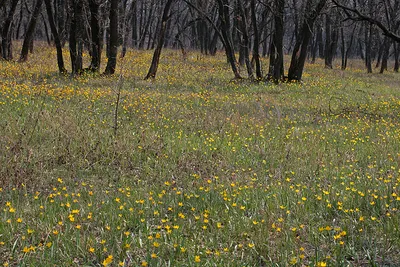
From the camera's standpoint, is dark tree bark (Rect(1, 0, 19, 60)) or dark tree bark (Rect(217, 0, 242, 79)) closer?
dark tree bark (Rect(217, 0, 242, 79))

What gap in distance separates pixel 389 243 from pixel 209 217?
1.61m

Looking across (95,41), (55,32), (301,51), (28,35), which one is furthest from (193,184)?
(28,35)

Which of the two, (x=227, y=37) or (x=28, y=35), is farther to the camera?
(x=28, y=35)

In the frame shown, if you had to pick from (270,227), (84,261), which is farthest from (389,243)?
(84,261)

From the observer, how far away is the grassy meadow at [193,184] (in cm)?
359

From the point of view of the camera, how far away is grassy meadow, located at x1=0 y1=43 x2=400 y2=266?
359 cm

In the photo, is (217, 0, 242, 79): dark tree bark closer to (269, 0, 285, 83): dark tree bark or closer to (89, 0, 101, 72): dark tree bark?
(269, 0, 285, 83): dark tree bark

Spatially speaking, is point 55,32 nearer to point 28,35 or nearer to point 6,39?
point 28,35

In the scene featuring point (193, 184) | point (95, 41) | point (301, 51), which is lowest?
point (193, 184)

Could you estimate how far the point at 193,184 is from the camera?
5234 mm

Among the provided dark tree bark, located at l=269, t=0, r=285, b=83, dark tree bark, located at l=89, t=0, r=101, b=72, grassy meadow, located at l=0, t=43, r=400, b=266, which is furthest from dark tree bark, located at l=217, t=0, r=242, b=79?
grassy meadow, located at l=0, t=43, r=400, b=266

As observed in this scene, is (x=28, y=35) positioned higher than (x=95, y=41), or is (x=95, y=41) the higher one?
(x=28, y=35)

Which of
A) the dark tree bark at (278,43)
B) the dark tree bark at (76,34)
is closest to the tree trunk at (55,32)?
the dark tree bark at (76,34)

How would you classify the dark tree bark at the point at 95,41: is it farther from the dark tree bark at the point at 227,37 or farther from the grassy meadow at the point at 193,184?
the grassy meadow at the point at 193,184
